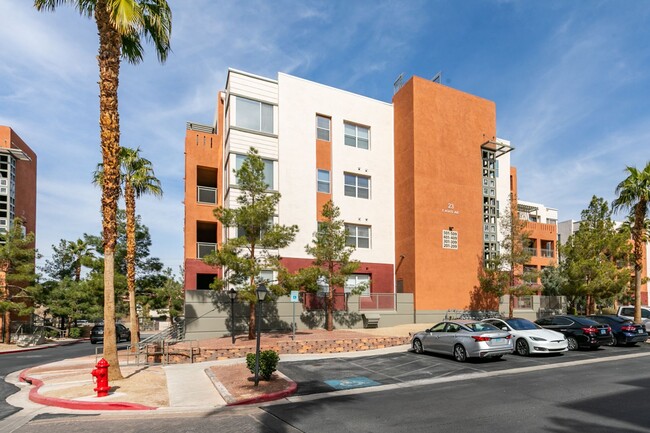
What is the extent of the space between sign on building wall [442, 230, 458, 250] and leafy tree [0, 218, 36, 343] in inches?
1173

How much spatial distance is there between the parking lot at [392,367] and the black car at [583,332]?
41 cm

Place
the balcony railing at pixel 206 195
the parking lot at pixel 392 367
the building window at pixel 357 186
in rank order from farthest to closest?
the building window at pixel 357 186, the balcony railing at pixel 206 195, the parking lot at pixel 392 367

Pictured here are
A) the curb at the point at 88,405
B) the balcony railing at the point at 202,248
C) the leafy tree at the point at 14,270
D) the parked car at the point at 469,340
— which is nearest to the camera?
the curb at the point at 88,405

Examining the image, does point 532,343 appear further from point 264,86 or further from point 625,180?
point 264,86

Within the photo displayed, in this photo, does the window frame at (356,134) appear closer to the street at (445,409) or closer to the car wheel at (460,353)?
the car wheel at (460,353)

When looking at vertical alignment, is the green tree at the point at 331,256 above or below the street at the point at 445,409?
above

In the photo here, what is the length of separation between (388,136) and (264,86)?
9598 millimetres

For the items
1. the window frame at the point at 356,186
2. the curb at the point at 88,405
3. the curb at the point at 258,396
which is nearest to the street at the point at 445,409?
the curb at the point at 258,396

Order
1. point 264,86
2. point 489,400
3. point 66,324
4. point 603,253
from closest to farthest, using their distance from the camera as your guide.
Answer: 1. point 489,400
2. point 264,86
3. point 603,253
4. point 66,324

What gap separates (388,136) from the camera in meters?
29.9

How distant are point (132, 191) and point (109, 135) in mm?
10455

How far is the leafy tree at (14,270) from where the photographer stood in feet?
98.3

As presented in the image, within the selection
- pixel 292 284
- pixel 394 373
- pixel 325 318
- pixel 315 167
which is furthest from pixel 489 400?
pixel 315 167

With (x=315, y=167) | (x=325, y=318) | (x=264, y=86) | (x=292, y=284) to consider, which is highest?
(x=264, y=86)
